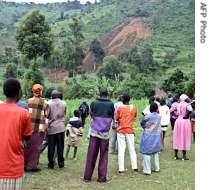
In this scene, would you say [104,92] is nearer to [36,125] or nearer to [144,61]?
[36,125]

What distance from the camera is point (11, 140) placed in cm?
490

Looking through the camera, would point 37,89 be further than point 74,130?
No

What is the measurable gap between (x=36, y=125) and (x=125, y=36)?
75.8 m

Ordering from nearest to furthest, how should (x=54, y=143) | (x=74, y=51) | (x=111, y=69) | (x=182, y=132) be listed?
(x=54, y=143) < (x=182, y=132) < (x=111, y=69) < (x=74, y=51)

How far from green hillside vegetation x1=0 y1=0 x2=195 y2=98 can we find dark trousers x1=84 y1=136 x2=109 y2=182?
38.6m

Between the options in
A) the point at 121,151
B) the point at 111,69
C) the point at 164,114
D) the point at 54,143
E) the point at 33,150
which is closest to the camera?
the point at 33,150

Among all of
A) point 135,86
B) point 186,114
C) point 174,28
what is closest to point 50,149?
point 186,114

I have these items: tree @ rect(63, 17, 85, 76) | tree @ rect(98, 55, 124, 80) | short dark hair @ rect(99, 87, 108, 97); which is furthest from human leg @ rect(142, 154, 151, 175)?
tree @ rect(63, 17, 85, 76)

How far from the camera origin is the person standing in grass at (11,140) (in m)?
4.88

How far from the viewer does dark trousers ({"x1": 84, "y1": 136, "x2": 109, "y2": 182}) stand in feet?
29.8

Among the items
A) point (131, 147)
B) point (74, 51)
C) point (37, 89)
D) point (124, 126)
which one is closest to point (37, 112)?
point (37, 89)

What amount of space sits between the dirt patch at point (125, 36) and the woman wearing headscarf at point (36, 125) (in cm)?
7059

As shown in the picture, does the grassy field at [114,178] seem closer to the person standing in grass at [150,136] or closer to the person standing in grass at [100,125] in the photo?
the person standing in grass at [150,136]

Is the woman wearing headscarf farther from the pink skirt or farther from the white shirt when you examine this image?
the white shirt
